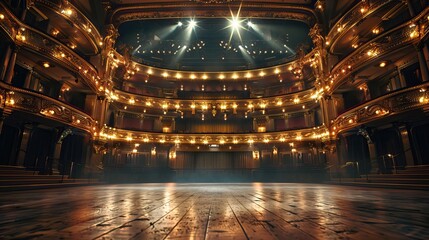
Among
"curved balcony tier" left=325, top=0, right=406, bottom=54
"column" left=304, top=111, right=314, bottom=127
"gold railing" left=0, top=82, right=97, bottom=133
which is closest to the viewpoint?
"gold railing" left=0, top=82, right=97, bottom=133

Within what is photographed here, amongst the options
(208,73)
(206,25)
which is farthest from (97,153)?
(206,25)

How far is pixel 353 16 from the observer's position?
14.6 m

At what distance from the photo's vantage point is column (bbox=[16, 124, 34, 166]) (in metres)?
12.1

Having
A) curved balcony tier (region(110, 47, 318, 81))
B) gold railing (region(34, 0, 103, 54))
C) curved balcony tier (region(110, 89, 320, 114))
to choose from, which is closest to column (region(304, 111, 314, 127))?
curved balcony tier (region(110, 89, 320, 114))

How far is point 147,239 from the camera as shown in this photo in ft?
5.03

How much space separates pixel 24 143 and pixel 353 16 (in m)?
22.5

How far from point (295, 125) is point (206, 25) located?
50.3 feet

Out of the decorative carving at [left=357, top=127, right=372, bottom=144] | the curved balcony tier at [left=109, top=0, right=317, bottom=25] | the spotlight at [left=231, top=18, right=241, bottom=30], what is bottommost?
the decorative carving at [left=357, top=127, right=372, bottom=144]

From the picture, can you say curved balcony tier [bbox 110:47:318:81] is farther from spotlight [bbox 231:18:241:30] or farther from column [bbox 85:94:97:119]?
spotlight [bbox 231:18:241:30]

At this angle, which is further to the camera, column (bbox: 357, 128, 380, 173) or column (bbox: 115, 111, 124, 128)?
column (bbox: 115, 111, 124, 128)

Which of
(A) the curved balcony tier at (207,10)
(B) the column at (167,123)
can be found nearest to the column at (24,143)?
(A) the curved balcony tier at (207,10)

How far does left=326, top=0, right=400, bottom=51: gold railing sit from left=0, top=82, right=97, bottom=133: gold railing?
63.7 feet

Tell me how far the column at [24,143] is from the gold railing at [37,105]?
2.10 m

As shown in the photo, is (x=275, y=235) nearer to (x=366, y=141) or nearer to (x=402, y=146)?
(x=402, y=146)
